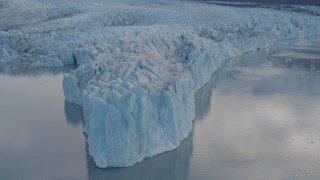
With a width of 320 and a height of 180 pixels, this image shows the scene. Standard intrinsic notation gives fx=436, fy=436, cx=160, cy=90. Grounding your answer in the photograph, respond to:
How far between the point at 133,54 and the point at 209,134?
2463mm

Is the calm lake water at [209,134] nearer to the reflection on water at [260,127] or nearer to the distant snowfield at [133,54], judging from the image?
the reflection on water at [260,127]

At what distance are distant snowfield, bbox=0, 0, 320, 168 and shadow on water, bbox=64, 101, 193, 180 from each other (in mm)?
97

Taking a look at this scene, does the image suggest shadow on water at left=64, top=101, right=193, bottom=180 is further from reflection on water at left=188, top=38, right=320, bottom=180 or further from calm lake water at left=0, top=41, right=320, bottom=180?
reflection on water at left=188, top=38, right=320, bottom=180

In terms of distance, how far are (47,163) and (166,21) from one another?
42.2ft

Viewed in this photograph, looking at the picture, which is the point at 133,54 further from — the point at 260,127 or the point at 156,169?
the point at 156,169

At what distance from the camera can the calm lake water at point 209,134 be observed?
635 cm

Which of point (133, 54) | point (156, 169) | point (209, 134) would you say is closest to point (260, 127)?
point (209, 134)

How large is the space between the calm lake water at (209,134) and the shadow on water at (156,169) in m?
0.01

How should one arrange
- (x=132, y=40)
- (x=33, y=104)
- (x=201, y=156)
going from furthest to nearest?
(x=132, y=40), (x=33, y=104), (x=201, y=156)

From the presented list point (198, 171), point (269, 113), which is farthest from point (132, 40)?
point (198, 171)

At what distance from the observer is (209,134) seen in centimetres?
788

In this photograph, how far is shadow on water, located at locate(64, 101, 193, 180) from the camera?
6.14 m

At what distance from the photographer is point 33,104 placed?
31.9 feet

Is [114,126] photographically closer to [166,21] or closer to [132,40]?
[132,40]
